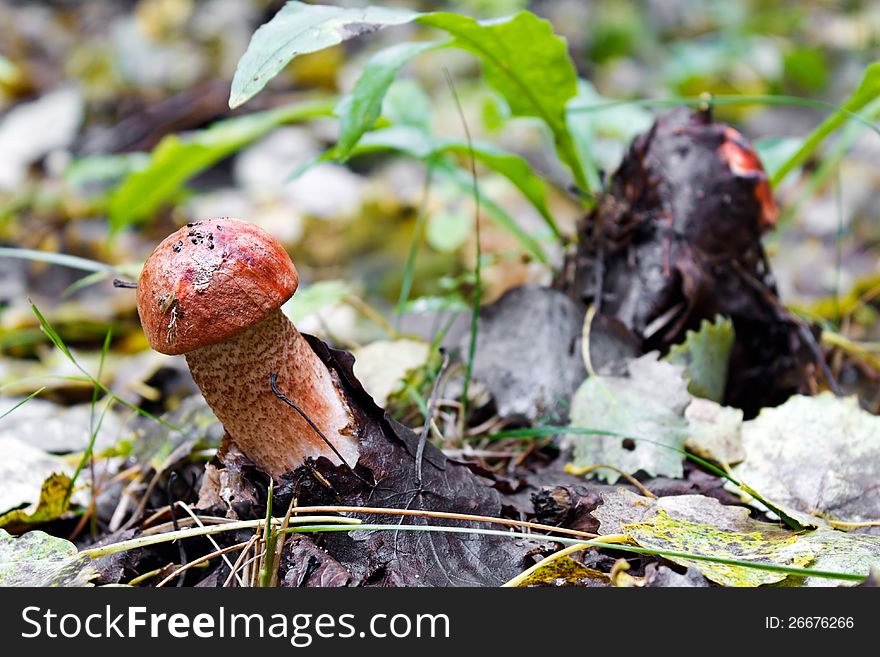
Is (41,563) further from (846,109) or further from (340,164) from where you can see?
(340,164)

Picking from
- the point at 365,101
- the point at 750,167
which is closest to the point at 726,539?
the point at 750,167

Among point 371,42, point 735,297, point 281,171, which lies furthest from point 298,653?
point 371,42

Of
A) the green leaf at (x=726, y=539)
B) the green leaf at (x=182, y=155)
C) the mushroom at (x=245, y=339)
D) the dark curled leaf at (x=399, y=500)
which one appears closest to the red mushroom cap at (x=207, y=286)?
the mushroom at (x=245, y=339)

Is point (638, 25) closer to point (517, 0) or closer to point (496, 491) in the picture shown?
point (517, 0)

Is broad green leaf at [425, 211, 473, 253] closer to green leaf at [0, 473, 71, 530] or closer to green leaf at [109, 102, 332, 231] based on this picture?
green leaf at [109, 102, 332, 231]

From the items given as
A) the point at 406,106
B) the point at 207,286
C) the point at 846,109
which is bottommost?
the point at 207,286

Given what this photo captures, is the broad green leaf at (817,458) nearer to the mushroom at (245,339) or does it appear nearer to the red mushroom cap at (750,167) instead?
the red mushroom cap at (750,167)
